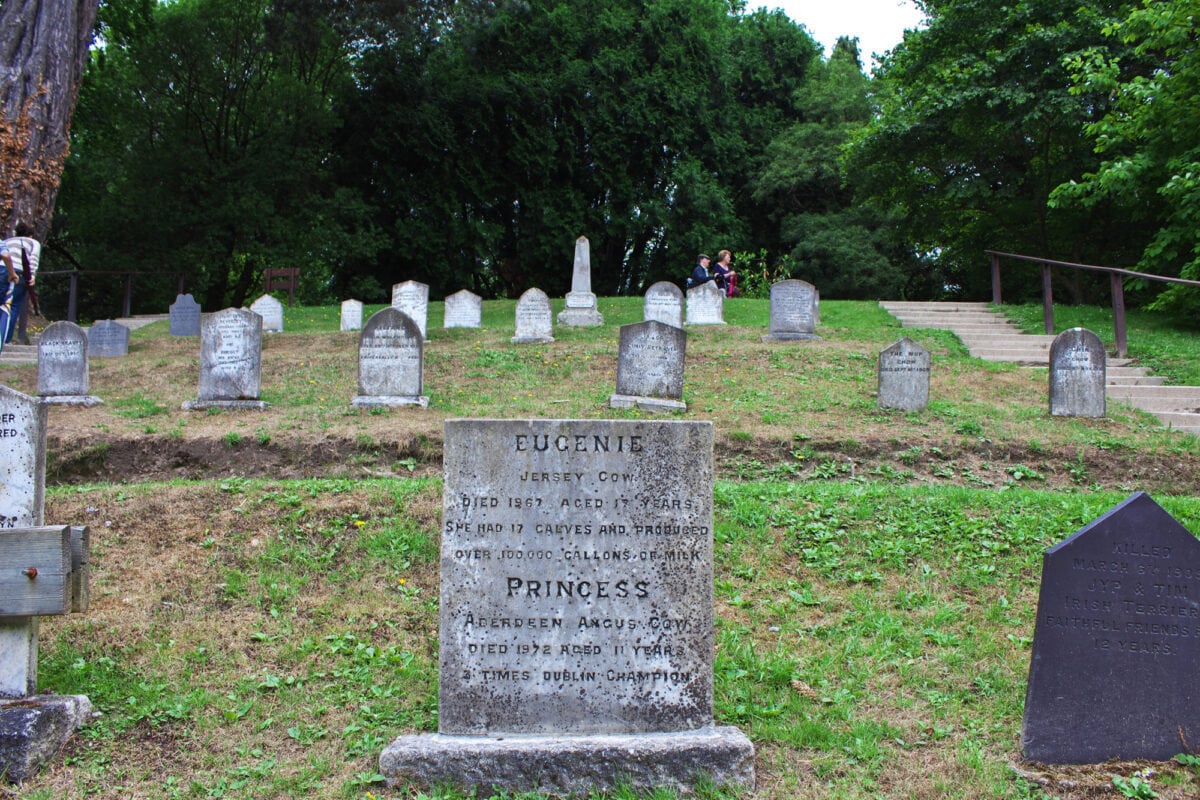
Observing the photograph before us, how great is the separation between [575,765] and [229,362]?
8.85m

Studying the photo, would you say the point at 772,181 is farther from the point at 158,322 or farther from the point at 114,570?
the point at 114,570

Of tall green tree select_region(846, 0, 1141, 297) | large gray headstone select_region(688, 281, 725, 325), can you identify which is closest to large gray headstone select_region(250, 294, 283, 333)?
large gray headstone select_region(688, 281, 725, 325)

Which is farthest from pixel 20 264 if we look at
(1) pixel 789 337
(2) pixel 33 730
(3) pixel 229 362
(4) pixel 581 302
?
(1) pixel 789 337

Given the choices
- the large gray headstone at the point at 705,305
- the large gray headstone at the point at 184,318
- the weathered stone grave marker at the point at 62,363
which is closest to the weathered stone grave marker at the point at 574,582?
the weathered stone grave marker at the point at 62,363

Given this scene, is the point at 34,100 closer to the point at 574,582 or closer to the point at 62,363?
the point at 62,363

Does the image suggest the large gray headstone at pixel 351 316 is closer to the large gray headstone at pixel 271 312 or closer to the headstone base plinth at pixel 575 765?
the large gray headstone at pixel 271 312

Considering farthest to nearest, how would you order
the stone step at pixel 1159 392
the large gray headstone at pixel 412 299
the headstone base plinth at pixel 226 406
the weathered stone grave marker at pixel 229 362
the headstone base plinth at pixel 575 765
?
the large gray headstone at pixel 412 299 → the stone step at pixel 1159 392 → the weathered stone grave marker at pixel 229 362 → the headstone base plinth at pixel 226 406 → the headstone base plinth at pixel 575 765

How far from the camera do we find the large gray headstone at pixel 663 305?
16.9 m

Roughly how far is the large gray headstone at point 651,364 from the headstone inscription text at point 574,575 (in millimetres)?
7281

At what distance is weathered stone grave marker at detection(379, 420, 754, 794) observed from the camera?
3.58 meters

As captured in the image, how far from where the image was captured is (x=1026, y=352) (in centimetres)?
1531

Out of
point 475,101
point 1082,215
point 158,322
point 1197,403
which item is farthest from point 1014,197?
point 158,322

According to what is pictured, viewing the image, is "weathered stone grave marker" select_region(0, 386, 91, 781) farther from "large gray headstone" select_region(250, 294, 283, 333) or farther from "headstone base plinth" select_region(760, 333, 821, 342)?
"large gray headstone" select_region(250, 294, 283, 333)

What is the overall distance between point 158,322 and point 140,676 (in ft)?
65.0
